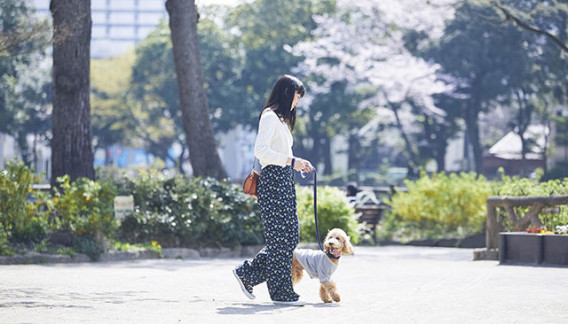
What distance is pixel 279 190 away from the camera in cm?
796

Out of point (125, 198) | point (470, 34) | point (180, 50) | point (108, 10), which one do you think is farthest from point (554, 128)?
point (108, 10)

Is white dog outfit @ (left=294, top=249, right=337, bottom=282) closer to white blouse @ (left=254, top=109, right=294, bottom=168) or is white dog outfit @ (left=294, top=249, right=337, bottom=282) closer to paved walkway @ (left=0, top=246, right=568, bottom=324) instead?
paved walkway @ (left=0, top=246, right=568, bottom=324)

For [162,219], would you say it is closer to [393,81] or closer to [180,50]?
[180,50]

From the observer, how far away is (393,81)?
47.4m

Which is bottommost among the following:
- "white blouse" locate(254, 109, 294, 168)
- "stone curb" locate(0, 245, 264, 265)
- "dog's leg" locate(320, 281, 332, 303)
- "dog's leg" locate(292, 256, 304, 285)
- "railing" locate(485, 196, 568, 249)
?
"stone curb" locate(0, 245, 264, 265)

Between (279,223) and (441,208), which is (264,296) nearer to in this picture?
(279,223)

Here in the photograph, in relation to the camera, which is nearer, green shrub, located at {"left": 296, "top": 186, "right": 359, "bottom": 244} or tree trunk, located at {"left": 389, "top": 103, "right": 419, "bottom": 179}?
green shrub, located at {"left": 296, "top": 186, "right": 359, "bottom": 244}

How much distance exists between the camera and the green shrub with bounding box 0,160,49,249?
1337 centimetres

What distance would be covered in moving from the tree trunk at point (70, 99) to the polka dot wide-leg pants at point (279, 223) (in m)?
8.23

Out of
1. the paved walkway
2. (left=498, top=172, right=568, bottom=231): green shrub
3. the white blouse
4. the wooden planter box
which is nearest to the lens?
the paved walkway

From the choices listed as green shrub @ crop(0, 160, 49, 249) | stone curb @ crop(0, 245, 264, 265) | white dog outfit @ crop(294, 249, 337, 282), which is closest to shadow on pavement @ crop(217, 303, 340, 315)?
white dog outfit @ crop(294, 249, 337, 282)

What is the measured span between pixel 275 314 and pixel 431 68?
40.7 meters

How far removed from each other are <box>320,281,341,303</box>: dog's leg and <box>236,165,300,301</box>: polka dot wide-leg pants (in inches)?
11.5

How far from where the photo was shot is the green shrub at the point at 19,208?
13367mm
